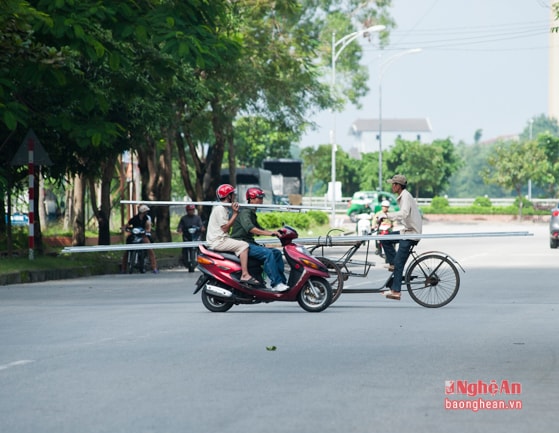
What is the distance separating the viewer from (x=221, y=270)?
1563cm

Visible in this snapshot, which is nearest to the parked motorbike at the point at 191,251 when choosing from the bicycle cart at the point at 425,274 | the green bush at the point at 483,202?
the bicycle cart at the point at 425,274

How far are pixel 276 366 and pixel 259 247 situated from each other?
5470 mm

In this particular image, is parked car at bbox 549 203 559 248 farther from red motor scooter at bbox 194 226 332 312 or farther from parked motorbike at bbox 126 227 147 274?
red motor scooter at bbox 194 226 332 312

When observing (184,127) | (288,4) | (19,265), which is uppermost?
(288,4)

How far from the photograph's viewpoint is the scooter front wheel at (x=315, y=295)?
1581 centimetres

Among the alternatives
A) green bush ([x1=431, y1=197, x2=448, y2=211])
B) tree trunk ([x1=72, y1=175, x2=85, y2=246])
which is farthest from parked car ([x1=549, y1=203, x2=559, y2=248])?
green bush ([x1=431, y1=197, x2=448, y2=211])

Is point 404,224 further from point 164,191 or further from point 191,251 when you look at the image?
point 164,191

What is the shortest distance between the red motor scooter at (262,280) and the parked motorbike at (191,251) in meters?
11.1

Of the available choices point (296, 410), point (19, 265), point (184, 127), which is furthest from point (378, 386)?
point (184, 127)

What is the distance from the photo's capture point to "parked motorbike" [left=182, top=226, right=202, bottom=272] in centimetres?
2698

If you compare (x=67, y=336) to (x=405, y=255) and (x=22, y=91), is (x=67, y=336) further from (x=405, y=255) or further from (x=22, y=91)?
(x=22, y=91)

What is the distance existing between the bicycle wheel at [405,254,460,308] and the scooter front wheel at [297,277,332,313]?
155cm

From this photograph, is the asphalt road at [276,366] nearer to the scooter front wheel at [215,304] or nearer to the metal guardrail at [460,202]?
the scooter front wheel at [215,304]

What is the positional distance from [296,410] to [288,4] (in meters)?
28.7
